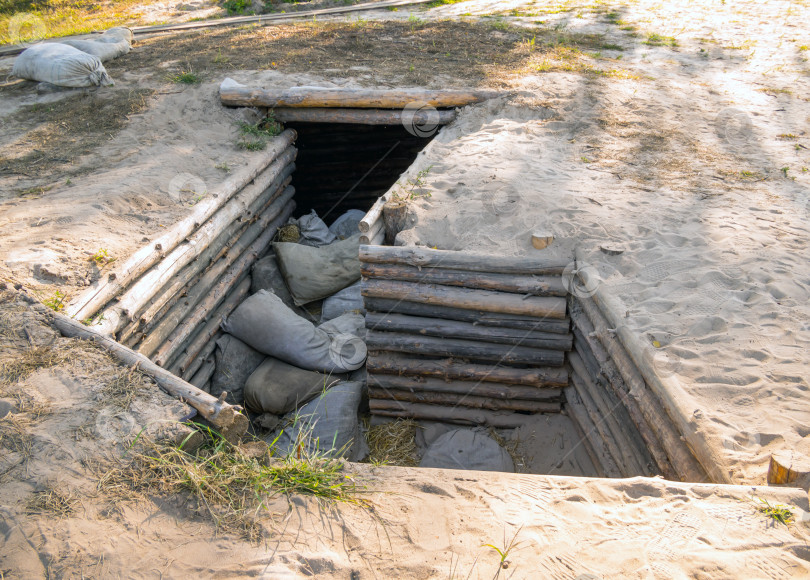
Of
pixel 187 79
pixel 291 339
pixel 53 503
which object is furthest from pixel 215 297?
pixel 187 79

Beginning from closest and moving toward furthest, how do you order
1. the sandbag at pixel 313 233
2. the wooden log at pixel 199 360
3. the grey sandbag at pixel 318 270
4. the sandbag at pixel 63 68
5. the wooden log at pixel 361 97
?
the wooden log at pixel 199 360
the grey sandbag at pixel 318 270
the wooden log at pixel 361 97
the sandbag at pixel 313 233
the sandbag at pixel 63 68

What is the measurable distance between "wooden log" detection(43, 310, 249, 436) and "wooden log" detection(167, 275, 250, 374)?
154 cm

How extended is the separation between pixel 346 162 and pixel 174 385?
661cm

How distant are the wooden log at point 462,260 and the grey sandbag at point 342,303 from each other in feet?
5.17

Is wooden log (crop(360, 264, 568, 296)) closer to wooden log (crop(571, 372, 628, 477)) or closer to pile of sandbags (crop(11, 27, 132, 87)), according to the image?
wooden log (crop(571, 372, 628, 477))

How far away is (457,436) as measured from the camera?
5035mm

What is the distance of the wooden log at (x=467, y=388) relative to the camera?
4.91 m

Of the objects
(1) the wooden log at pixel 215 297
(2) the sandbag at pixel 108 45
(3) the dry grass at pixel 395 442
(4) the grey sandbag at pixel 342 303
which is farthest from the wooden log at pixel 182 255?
(2) the sandbag at pixel 108 45

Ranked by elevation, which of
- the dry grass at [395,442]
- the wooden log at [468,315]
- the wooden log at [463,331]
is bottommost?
the dry grass at [395,442]

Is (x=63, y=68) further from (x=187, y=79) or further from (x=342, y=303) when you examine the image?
(x=342, y=303)

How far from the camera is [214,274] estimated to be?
612 cm

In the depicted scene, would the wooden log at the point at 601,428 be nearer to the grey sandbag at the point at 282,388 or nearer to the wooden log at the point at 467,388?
the wooden log at the point at 467,388

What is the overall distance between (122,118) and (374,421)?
17.8 feet

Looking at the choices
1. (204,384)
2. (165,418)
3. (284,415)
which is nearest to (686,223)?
(284,415)
